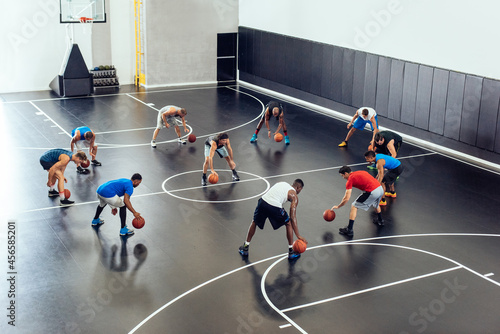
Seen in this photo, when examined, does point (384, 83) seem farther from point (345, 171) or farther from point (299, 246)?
point (299, 246)

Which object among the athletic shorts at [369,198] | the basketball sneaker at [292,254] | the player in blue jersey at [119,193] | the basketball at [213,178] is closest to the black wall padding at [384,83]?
the athletic shorts at [369,198]

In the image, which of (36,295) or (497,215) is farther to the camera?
A: (497,215)

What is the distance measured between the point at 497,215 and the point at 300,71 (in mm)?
12793

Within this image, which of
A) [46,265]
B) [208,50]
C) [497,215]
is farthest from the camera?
[208,50]

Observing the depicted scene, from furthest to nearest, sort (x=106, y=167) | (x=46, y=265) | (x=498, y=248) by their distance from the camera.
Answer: (x=106, y=167) → (x=498, y=248) → (x=46, y=265)

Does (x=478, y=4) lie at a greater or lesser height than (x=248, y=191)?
greater

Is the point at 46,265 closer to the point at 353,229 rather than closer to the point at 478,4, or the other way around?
the point at 353,229

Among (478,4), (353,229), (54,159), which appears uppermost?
(478,4)

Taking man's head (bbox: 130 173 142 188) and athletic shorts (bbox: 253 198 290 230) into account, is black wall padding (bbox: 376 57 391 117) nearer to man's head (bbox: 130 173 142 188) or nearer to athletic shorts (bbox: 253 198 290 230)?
athletic shorts (bbox: 253 198 290 230)

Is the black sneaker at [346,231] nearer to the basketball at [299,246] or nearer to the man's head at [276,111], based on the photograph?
the basketball at [299,246]

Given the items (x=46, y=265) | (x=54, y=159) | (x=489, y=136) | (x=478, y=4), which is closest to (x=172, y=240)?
(x=46, y=265)

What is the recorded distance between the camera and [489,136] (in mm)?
17938

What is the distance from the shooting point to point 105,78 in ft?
90.7

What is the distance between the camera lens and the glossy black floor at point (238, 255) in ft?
32.6
